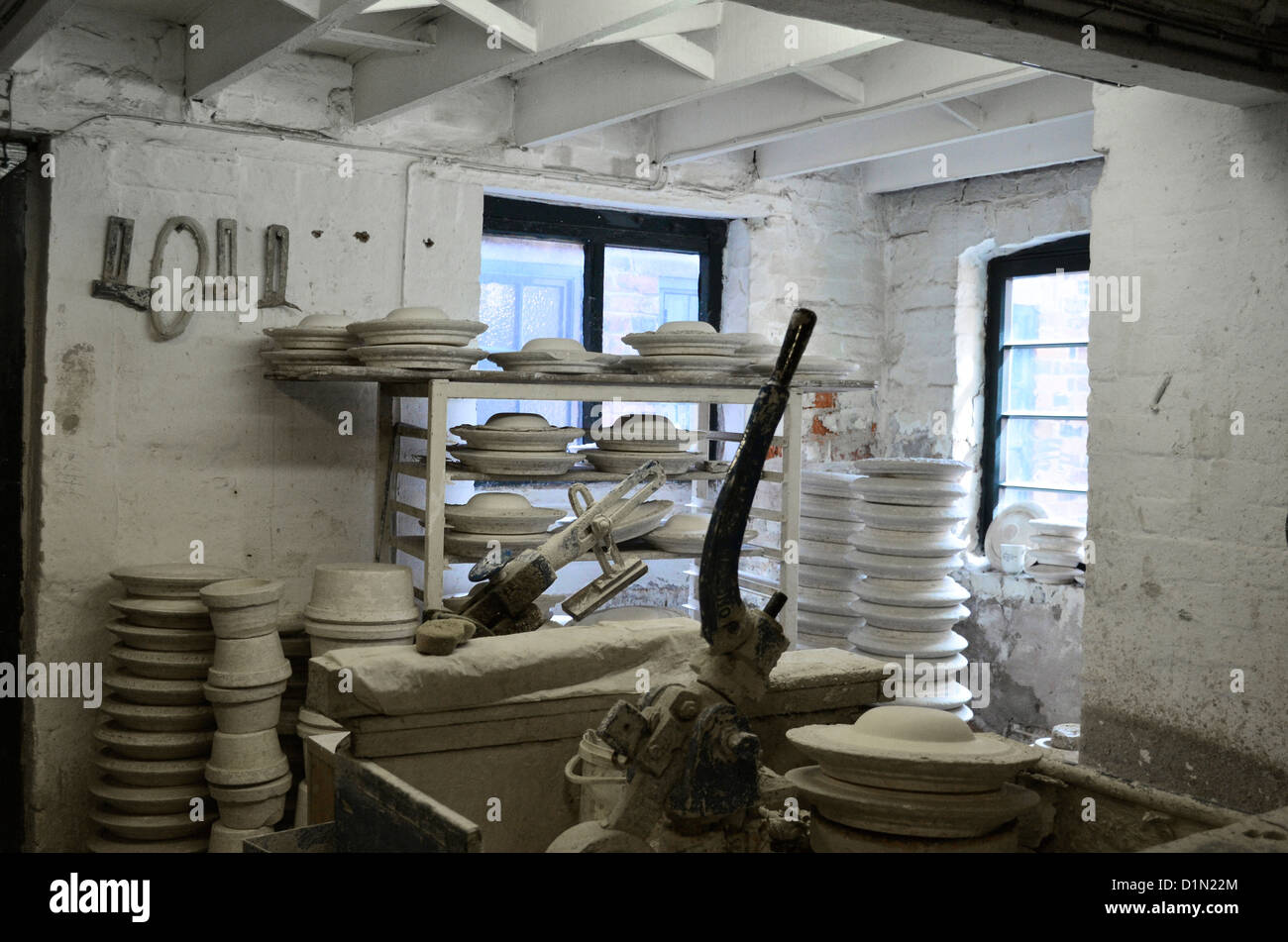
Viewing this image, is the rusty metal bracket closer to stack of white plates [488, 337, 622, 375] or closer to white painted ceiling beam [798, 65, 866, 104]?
stack of white plates [488, 337, 622, 375]

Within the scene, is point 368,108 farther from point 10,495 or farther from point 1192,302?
point 1192,302

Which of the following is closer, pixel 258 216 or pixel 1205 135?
pixel 1205 135

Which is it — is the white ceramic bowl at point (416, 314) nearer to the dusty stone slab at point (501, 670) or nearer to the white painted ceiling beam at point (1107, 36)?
the dusty stone slab at point (501, 670)

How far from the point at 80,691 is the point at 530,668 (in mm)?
2503

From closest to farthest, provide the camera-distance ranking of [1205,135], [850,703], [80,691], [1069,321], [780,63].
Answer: [850,703], [1205,135], [780,63], [80,691], [1069,321]

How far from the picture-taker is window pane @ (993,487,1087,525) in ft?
16.2

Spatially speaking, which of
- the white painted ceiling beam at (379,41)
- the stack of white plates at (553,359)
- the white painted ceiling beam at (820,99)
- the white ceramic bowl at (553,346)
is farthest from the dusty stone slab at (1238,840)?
the white painted ceiling beam at (379,41)

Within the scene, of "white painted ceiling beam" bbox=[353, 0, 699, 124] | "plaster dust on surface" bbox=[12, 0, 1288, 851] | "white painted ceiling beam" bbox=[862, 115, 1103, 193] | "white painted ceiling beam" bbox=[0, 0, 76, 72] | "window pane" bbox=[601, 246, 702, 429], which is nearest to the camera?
"white painted ceiling beam" bbox=[0, 0, 76, 72]

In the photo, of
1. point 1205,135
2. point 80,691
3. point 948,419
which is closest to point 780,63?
point 1205,135

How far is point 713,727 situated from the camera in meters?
1.61

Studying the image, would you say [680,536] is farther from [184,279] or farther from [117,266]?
[117,266]

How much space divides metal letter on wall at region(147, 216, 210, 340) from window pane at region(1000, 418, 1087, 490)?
3.43 metres

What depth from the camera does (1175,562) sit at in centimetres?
276

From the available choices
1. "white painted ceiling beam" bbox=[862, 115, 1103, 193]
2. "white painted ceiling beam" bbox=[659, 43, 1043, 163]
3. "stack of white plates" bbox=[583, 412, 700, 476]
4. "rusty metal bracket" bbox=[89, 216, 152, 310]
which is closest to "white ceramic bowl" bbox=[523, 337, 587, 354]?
"stack of white plates" bbox=[583, 412, 700, 476]
